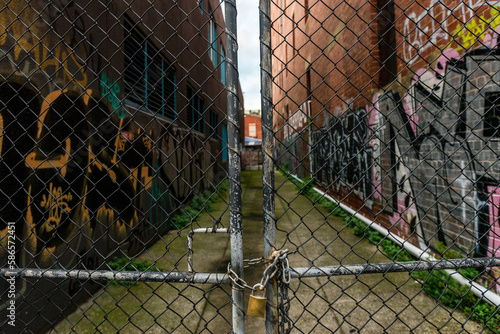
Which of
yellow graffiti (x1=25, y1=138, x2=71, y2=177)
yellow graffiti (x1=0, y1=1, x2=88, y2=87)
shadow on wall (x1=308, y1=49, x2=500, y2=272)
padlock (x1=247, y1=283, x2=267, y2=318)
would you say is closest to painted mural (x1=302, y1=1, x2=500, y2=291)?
shadow on wall (x1=308, y1=49, x2=500, y2=272)

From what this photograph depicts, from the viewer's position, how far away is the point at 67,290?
8.74 ft

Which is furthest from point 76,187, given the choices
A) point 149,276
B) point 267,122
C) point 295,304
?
point 295,304

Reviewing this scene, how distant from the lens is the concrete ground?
1948 millimetres

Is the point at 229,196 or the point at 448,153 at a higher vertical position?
the point at 448,153

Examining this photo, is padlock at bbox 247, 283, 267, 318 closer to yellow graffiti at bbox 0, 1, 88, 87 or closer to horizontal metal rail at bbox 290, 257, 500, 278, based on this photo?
horizontal metal rail at bbox 290, 257, 500, 278

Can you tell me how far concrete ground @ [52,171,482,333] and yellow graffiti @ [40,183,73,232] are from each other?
785mm

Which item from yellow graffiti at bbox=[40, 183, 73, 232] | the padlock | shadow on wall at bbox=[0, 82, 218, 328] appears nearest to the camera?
the padlock

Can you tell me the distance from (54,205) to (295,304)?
249 centimetres

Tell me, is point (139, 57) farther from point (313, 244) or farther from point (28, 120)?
point (313, 244)

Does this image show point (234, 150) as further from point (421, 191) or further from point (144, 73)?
point (144, 73)

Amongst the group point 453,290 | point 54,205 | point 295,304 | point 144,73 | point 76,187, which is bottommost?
point 295,304

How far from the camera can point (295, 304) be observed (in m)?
2.80

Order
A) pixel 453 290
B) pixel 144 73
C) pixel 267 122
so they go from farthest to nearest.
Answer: pixel 144 73 < pixel 453 290 < pixel 267 122

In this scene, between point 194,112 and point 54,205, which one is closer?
point 54,205
